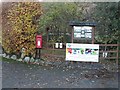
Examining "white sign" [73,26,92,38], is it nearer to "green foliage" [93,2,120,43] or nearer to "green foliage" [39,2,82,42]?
"green foliage" [39,2,82,42]

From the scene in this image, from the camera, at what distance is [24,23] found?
1138 centimetres

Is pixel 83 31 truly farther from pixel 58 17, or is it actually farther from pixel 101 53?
pixel 58 17

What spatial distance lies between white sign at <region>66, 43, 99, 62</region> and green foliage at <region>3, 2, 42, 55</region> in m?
1.91

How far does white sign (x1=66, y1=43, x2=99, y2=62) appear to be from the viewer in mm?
11193

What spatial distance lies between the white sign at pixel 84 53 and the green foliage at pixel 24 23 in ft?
6.25

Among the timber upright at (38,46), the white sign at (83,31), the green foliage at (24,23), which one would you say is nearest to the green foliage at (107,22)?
the white sign at (83,31)

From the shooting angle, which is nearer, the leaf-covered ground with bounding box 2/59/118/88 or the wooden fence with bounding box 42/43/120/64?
the leaf-covered ground with bounding box 2/59/118/88

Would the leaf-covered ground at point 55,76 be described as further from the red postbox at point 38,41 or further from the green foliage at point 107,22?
the green foliage at point 107,22

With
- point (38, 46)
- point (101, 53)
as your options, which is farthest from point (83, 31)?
point (38, 46)

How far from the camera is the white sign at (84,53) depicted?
441 inches

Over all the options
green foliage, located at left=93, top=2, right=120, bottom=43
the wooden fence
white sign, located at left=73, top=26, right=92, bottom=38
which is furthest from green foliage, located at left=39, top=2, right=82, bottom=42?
white sign, located at left=73, top=26, right=92, bottom=38

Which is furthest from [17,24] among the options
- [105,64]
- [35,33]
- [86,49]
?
[105,64]

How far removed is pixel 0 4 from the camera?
12445 millimetres

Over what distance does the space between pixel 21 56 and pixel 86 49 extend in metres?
3.15
